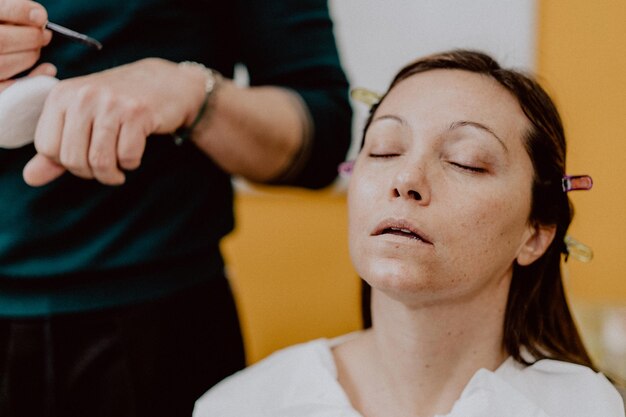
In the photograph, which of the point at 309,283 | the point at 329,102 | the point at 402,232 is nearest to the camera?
the point at 402,232

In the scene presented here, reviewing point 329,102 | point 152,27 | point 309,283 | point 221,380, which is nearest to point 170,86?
point 152,27

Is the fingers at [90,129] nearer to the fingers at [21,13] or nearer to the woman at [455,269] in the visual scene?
the fingers at [21,13]

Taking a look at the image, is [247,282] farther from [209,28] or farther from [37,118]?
[37,118]

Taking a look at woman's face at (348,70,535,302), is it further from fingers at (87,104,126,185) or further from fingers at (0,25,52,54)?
fingers at (0,25,52,54)

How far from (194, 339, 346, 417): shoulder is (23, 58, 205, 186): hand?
1.33ft

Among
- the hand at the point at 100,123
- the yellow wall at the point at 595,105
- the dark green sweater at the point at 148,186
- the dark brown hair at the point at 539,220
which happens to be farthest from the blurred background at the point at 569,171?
the hand at the point at 100,123

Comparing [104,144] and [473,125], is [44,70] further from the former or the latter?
[473,125]

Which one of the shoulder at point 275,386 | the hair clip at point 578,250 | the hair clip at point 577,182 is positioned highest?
the hair clip at point 577,182

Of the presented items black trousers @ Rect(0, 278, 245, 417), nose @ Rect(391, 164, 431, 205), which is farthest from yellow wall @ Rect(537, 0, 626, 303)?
black trousers @ Rect(0, 278, 245, 417)

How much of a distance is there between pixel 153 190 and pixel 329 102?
33cm

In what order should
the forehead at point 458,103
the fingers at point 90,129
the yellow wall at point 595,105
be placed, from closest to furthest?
the fingers at point 90,129 → the forehead at point 458,103 → the yellow wall at point 595,105

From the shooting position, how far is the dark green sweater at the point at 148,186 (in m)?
0.97

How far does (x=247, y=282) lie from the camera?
7.31 feet

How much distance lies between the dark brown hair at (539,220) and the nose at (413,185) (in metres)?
0.19
